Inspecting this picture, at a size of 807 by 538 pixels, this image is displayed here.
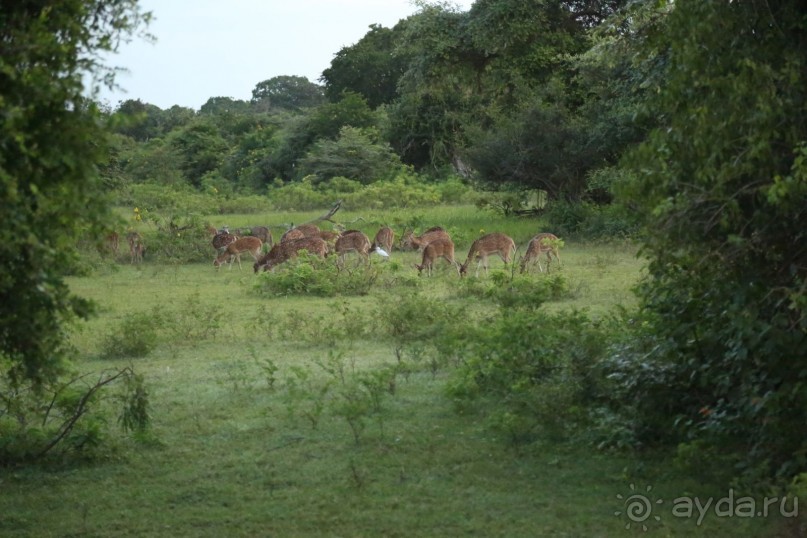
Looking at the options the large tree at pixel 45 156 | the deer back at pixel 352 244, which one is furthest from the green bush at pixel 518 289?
the large tree at pixel 45 156

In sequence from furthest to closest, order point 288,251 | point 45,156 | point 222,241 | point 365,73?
point 365,73 → point 222,241 → point 288,251 → point 45,156

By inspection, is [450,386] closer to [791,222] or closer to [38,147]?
[791,222]

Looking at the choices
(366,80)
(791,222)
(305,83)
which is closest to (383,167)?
(366,80)

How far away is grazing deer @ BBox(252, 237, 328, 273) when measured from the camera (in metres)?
19.5

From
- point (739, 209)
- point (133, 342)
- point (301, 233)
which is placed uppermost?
point (739, 209)

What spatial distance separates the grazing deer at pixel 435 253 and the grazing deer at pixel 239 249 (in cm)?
402

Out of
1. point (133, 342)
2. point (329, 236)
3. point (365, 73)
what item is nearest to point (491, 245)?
→ point (329, 236)

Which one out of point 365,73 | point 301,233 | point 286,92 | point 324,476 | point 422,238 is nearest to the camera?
point 324,476

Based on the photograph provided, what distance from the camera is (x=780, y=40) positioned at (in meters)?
6.23

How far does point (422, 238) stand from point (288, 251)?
2.54 meters

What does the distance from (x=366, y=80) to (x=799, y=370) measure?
4603 cm

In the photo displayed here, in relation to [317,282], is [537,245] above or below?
above

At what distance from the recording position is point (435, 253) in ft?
59.8

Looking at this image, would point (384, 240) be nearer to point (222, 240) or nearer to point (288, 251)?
point (288, 251)
